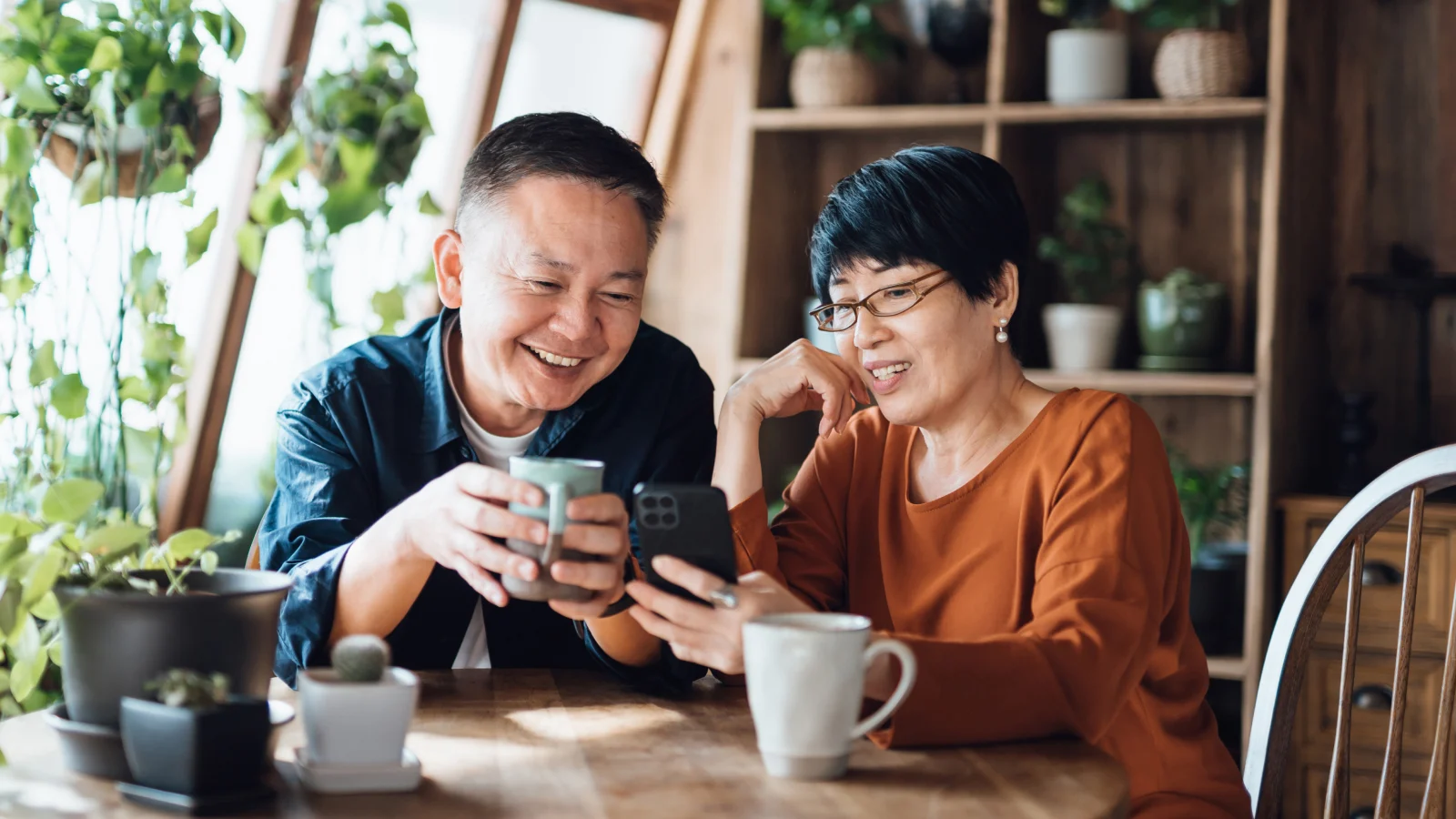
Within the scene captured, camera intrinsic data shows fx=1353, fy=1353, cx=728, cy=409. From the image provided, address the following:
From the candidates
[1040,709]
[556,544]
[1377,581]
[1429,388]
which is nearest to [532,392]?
[556,544]

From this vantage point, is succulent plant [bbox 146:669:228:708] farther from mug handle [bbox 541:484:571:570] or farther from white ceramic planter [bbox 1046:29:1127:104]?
white ceramic planter [bbox 1046:29:1127:104]

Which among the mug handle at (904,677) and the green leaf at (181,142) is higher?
the green leaf at (181,142)

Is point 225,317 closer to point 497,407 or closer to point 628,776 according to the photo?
point 497,407

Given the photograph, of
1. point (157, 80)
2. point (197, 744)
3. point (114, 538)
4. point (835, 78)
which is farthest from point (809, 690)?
point (835, 78)

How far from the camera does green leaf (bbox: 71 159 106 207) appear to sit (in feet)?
6.64

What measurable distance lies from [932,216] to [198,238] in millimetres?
1099

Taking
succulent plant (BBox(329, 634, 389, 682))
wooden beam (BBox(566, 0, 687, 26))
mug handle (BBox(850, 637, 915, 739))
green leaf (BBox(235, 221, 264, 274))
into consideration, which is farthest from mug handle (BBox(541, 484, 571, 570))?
wooden beam (BBox(566, 0, 687, 26))

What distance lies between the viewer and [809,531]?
5.37ft

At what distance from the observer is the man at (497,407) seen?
1412mm

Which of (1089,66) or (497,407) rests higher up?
(1089,66)

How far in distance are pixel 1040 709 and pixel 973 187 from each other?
64 cm

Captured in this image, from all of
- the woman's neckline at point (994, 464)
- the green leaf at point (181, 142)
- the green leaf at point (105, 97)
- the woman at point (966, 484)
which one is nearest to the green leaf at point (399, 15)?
the green leaf at point (181, 142)

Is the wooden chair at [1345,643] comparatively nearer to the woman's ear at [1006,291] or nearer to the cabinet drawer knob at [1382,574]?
the woman's ear at [1006,291]

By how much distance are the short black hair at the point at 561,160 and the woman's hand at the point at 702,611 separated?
1.92 feet
